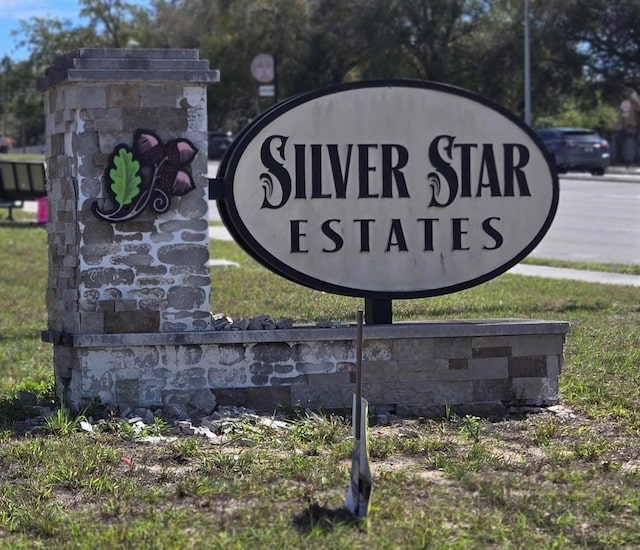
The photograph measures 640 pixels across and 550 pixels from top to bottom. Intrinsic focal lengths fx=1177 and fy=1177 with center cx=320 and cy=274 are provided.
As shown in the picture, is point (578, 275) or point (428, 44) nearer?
point (578, 275)

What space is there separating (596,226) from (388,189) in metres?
13.8

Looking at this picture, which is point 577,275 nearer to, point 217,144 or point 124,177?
point 124,177

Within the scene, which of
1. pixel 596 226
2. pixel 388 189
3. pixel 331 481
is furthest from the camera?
pixel 596 226

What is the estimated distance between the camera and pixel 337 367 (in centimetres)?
702

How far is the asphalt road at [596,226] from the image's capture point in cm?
1681

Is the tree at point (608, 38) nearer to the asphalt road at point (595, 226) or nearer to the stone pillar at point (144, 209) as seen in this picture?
the asphalt road at point (595, 226)

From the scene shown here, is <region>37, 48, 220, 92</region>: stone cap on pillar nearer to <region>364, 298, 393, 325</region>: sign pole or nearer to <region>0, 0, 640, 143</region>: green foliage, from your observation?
<region>364, 298, 393, 325</region>: sign pole

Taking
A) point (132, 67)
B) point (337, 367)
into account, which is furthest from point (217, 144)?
point (337, 367)

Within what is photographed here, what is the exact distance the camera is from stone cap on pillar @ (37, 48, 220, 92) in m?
6.79

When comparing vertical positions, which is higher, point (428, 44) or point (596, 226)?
point (428, 44)

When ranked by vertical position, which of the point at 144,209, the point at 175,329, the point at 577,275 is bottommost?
the point at 577,275

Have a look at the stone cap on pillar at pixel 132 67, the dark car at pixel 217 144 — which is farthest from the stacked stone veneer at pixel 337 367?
the dark car at pixel 217 144

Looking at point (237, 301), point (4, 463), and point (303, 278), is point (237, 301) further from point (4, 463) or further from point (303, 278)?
point (4, 463)

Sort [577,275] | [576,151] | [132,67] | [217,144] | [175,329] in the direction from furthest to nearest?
[217,144] → [576,151] → [577,275] → [175,329] → [132,67]
